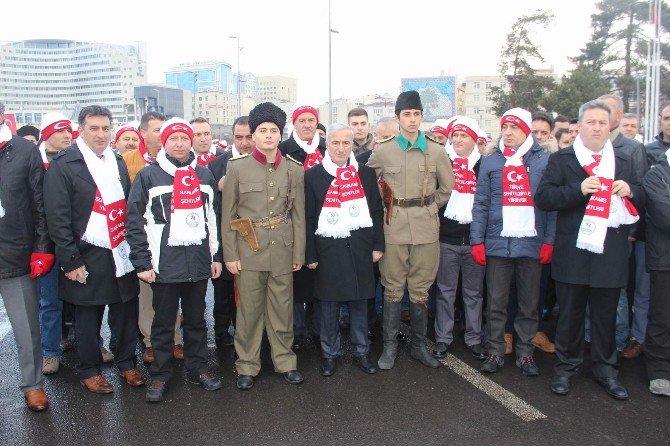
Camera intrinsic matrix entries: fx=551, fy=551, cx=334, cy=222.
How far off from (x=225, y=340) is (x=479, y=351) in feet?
8.28

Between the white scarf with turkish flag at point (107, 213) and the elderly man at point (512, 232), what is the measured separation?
118 inches

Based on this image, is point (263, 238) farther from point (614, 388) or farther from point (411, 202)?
point (614, 388)

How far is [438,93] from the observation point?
137ft

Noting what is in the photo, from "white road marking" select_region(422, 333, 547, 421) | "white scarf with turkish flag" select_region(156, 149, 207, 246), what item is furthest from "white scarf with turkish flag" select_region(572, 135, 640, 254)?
"white scarf with turkish flag" select_region(156, 149, 207, 246)

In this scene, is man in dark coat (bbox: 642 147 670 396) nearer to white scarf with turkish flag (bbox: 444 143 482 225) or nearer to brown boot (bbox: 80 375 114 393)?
white scarf with turkish flag (bbox: 444 143 482 225)

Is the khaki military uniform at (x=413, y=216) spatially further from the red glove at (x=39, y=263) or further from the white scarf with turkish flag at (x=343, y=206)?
the red glove at (x=39, y=263)

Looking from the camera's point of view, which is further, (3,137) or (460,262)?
(460,262)

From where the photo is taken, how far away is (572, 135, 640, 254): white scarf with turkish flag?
417cm

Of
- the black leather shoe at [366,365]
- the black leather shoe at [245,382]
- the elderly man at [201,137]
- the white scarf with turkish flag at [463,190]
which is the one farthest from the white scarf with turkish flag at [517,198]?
the elderly man at [201,137]

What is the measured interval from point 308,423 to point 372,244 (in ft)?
5.55

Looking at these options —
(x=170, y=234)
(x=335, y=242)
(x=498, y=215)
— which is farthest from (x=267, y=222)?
(x=498, y=215)

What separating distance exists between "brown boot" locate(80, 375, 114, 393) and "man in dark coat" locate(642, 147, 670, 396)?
14.2ft

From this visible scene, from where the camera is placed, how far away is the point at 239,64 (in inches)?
1597

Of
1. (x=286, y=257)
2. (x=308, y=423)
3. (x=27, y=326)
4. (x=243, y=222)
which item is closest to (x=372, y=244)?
(x=286, y=257)
